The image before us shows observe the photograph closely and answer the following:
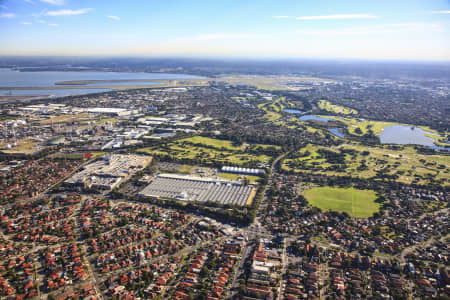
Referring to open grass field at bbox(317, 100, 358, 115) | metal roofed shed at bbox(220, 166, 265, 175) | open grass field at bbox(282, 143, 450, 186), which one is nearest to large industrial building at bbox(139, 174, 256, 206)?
metal roofed shed at bbox(220, 166, 265, 175)

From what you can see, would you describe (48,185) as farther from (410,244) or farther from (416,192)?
(416,192)

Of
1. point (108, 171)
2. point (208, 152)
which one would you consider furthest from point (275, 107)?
point (108, 171)

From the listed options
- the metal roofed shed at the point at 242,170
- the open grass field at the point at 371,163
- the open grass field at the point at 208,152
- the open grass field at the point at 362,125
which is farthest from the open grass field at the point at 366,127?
the metal roofed shed at the point at 242,170

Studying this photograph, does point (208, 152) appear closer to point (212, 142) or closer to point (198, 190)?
point (212, 142)

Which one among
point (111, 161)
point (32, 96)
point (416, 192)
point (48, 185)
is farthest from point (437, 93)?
point (32, 96)

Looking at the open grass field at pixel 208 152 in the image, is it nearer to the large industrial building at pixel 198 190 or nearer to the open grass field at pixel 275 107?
the large industrial building at pixel 198 190

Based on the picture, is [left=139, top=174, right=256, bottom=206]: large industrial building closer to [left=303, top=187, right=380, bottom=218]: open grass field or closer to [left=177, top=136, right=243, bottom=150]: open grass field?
[left=303, top=187, right=380, bottom=218]: open grass field
